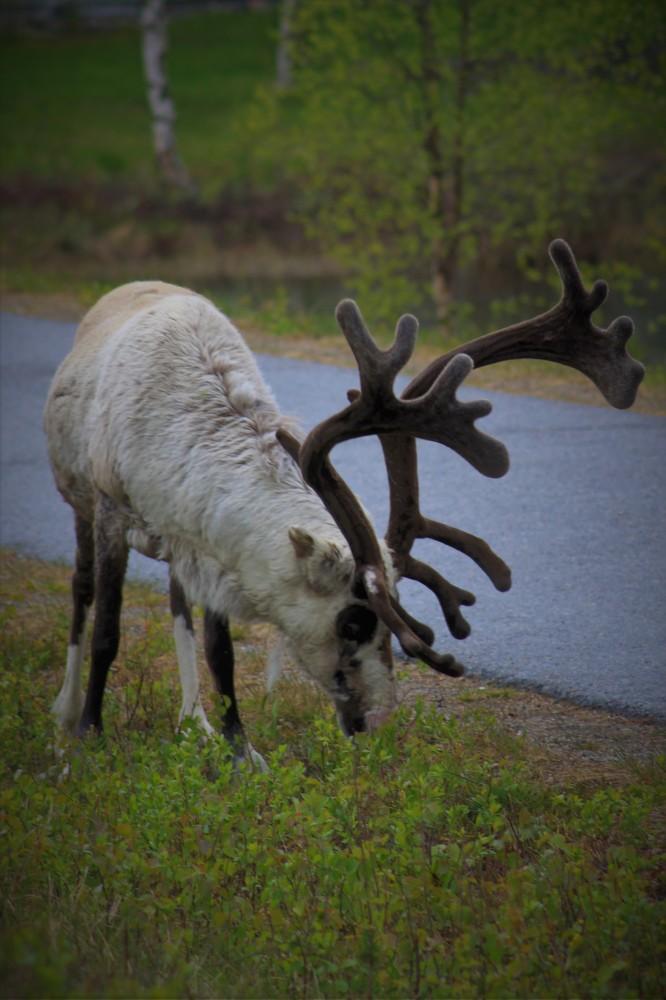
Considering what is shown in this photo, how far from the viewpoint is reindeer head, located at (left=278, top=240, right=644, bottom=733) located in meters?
4.30

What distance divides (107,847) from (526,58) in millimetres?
14241

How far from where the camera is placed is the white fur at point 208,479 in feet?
15.2

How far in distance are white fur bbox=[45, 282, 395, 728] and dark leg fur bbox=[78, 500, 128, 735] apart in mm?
94

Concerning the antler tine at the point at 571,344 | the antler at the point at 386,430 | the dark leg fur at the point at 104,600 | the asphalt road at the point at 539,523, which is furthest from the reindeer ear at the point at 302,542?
the asphalt road at the point at 539,523

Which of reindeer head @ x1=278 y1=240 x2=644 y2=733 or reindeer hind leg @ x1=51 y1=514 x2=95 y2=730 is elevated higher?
reindeer head @ x1=278 y1=240 x2=644 y2=733

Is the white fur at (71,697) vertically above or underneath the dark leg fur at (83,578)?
underneath

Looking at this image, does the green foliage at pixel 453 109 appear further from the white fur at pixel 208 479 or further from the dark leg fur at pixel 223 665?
the dark leg fur at pixel 223 665

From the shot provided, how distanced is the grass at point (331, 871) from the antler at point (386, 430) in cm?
48

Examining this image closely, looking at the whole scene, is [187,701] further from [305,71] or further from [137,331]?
[305,71]

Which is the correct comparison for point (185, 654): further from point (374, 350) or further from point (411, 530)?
point (374, 350)

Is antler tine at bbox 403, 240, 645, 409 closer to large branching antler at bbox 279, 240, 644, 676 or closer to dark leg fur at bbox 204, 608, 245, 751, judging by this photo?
large branching antler at bbox 279, 240, 644, 676

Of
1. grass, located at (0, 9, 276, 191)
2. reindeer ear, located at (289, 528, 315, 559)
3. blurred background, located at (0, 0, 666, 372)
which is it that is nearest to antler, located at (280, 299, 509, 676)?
reindeer ear, located at (289, 528, 315, 559)

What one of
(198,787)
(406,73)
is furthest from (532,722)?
(406,73)

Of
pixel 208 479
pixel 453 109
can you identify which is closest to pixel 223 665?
pixel 208 479
